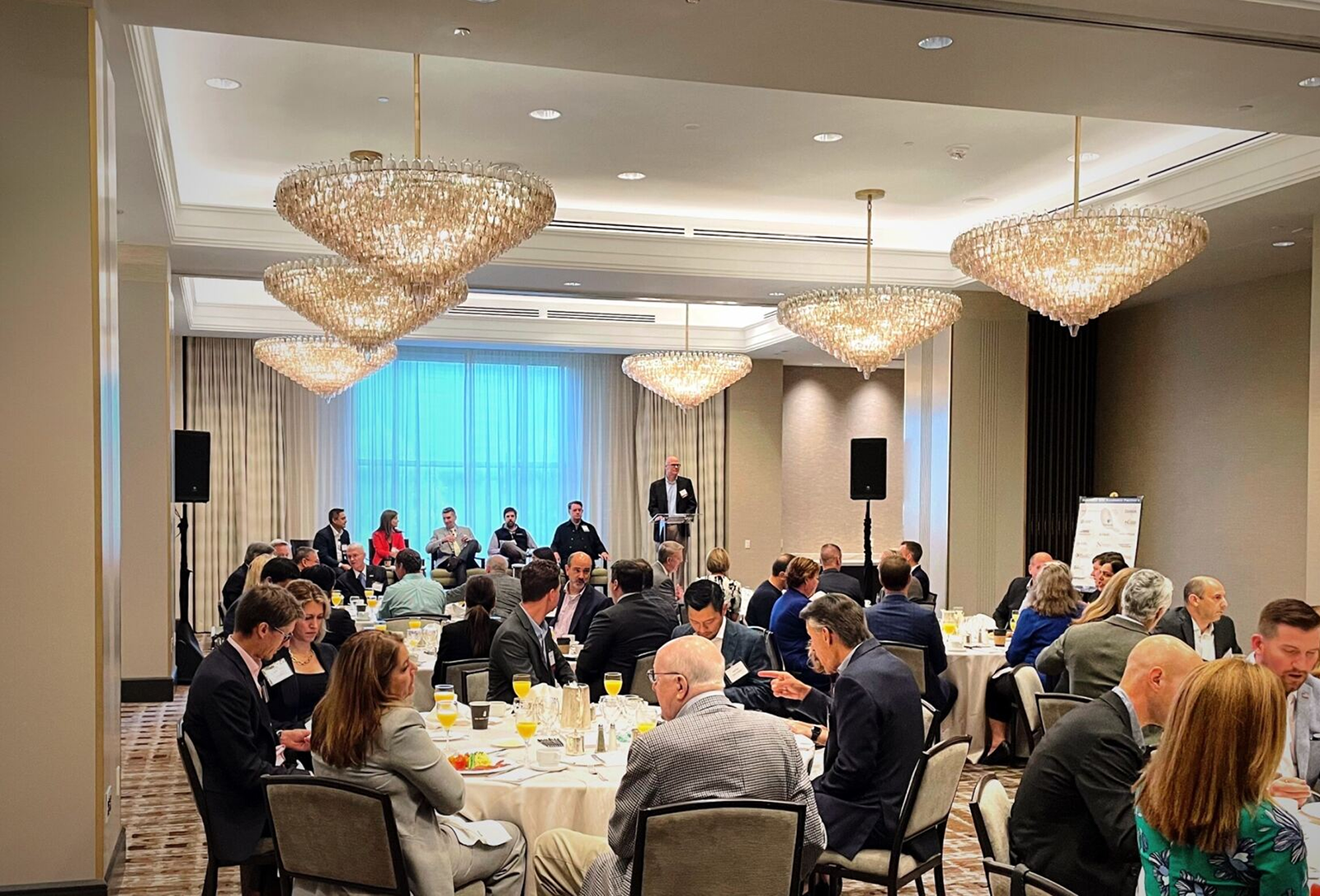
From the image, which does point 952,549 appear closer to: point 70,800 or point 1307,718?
point 1307,718

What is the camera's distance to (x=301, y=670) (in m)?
5.39

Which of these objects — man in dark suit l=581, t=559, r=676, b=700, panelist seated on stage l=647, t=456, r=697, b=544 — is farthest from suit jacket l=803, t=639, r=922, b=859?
panelist seated on stage l=647, t=456, r=697, b=544

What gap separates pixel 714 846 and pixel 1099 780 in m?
1.05

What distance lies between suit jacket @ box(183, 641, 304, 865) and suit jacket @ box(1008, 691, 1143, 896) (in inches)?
104

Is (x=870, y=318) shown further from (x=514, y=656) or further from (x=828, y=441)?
(x=828, y=441)

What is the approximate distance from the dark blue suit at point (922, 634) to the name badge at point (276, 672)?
10.7ft

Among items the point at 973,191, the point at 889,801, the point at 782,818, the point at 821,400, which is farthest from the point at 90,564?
the point at 821,400

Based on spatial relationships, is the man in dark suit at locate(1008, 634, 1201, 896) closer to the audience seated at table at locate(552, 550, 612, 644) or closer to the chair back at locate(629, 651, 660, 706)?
the chair back at locate(629, 651, 660, 706)

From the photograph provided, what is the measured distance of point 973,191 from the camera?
929cm

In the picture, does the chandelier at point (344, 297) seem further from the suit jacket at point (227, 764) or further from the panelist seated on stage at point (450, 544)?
the panelist seated on stage at point (450, 544)

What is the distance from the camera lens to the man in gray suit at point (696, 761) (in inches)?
129

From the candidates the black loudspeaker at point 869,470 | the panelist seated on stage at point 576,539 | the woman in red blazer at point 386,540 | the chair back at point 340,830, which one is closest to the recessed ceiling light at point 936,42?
the chair back at point 340,830

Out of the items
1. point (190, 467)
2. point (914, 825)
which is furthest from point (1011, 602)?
point (190, 467)

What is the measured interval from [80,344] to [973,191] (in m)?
6.94
